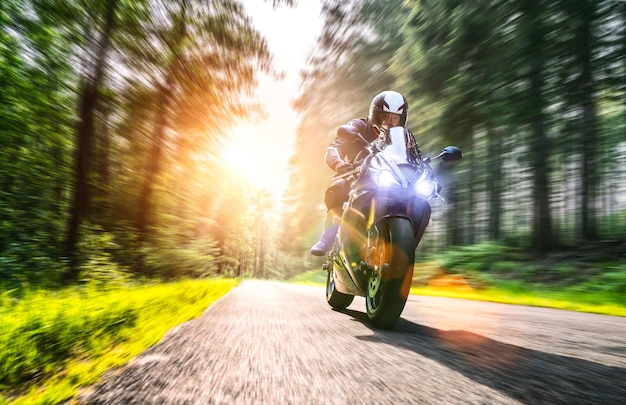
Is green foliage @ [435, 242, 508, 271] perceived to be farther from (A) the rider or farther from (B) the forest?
(A) the rider

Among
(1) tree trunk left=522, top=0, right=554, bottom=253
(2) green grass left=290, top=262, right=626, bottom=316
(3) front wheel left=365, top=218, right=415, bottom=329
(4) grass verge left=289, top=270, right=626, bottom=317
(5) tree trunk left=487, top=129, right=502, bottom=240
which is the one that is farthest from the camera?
(5) tree trunk left=487, top=129, right=502, bottom=240

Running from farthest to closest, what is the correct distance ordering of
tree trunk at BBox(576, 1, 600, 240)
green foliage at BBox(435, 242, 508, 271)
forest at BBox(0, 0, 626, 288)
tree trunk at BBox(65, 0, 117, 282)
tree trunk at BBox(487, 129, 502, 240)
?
1. tree trunk at BBox(487, 129, 502, 240)
2. green foliage at BBox(435, 242, 508, 271)
3. tree trunk at BBox(576, 1, 600, 240)
4. tree trunk at BBox(65, 0, 117, 282)
5. forest at BBox(0, 0, 626, 288)

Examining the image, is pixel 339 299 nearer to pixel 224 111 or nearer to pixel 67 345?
pixel 67 345

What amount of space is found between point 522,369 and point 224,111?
11.8 metres

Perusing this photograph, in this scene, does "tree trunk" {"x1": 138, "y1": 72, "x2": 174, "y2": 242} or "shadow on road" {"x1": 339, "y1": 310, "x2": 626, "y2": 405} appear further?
"tree trunk" {"x1": 138, "y1": 72, "x2": 174, "y2": 242}

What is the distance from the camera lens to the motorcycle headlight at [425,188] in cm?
346

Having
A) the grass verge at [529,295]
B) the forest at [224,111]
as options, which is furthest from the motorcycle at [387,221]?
the forest at [224,111]

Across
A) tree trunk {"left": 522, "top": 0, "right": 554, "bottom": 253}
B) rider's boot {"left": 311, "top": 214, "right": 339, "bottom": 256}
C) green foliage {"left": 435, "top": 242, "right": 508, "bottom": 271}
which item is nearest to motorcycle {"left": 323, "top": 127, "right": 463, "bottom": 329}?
rider's boot {"left": 311, "top": 214, "right": 339, "bottom": 256}

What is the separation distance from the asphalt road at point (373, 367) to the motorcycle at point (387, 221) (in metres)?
0.34

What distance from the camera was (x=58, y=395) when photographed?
148cm

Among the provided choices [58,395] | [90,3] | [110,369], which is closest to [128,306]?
[110,369]

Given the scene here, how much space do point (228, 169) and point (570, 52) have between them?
35.7 feet

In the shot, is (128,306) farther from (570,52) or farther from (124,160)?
(570,52)

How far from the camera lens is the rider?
13.0ft
